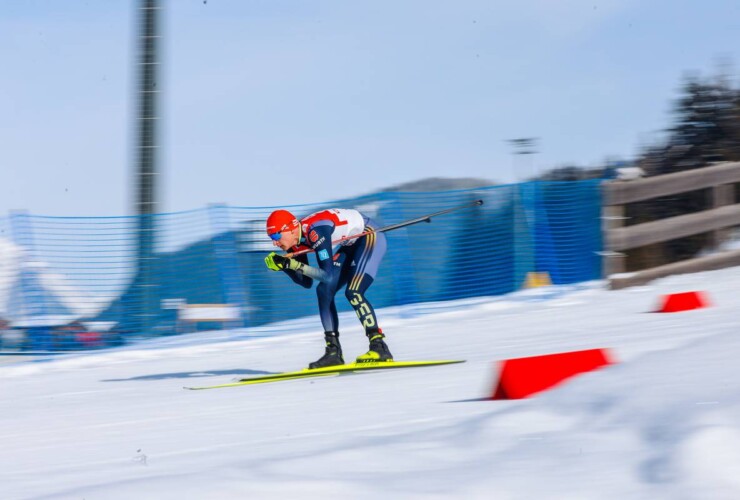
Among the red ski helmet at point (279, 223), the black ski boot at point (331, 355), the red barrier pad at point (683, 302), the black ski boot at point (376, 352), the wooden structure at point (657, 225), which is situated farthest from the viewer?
the wooden structure at point (657, 225)

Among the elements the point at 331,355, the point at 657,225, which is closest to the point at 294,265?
the point at 331,355

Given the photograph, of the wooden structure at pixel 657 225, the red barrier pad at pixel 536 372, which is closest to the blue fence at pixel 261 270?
the wooden structure at pixel 657 225

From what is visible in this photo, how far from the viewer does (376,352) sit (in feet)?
29.4

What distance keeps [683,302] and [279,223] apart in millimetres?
4377

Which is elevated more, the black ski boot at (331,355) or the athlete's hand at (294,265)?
the athlete's hand at (294,265)

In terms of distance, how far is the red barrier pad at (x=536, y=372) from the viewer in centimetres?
602

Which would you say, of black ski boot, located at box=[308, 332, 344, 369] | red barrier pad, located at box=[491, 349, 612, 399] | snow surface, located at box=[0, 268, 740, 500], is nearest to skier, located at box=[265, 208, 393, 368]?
black ski boot, located at box=[308, 332, 344, 369]

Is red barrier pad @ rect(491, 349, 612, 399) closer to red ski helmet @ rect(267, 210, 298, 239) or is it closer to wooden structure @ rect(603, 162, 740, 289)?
red ski helmet @ rect(267, 210, 298, 239)

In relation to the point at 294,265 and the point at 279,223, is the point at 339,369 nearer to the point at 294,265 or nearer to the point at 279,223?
the point at 294,265

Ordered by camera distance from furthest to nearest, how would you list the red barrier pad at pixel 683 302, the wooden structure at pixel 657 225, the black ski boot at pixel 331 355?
the wooden structure at pixel 657 225 → the red barrier pad at pixel 683 302 → the black ski boot at pixel 331 355

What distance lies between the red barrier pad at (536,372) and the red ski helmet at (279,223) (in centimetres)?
291

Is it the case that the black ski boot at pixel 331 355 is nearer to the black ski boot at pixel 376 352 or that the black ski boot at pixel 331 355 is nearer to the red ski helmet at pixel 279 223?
the black ski boot at pixel 376 352

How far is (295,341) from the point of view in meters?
13.0

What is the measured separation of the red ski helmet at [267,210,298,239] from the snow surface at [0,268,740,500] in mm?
1166
